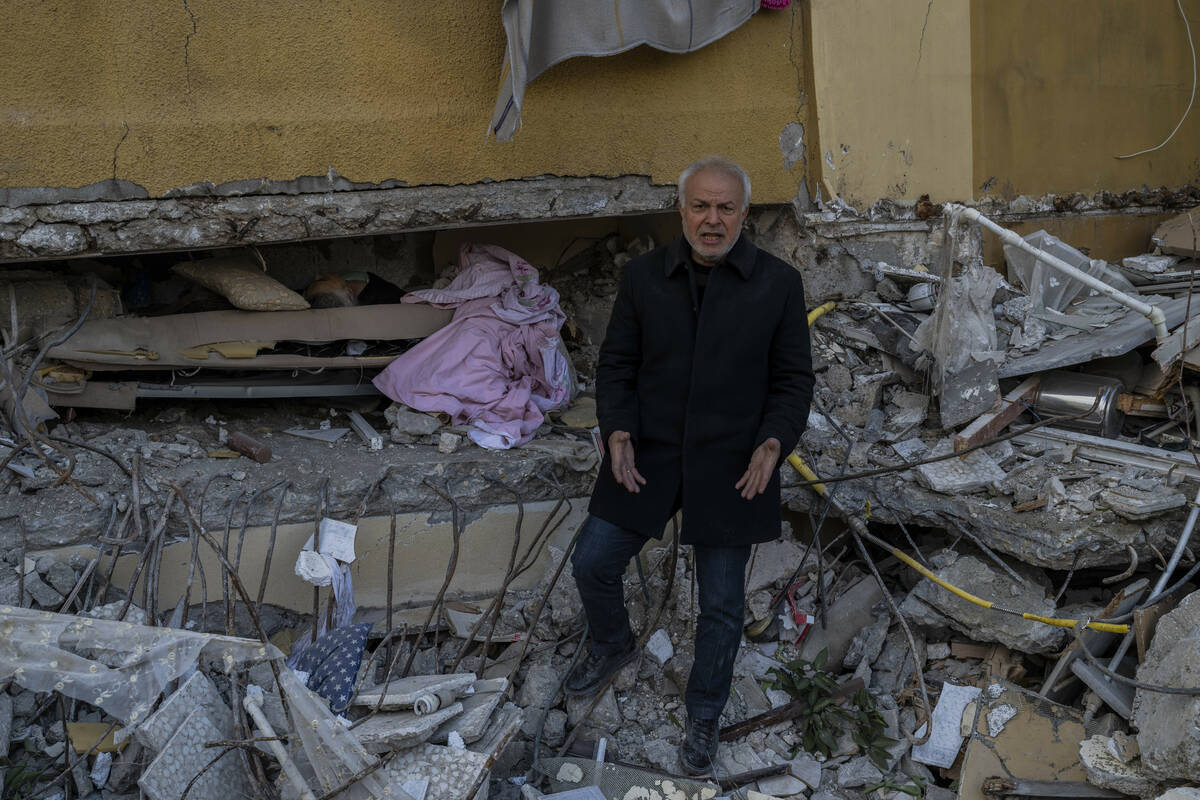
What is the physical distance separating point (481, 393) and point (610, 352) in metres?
1.61

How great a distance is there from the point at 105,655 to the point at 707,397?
2083 mm

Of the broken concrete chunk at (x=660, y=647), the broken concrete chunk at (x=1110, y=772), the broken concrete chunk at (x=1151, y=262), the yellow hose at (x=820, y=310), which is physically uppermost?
the broken concrete chunk at (x=1151, y=262)

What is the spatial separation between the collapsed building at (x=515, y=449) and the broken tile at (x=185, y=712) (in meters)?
0.01

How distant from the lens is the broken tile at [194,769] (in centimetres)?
266

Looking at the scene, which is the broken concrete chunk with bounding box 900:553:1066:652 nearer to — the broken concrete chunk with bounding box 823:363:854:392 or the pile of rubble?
the pile of rubble

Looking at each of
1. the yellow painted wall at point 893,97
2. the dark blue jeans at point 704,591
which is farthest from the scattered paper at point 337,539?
the yellow painted wall at point 893,97

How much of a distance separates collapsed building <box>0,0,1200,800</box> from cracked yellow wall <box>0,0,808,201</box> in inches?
0.6

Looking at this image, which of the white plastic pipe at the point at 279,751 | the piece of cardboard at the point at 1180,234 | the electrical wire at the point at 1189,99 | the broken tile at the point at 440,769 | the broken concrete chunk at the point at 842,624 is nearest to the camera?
the white plastic pipe at the point at 279,751

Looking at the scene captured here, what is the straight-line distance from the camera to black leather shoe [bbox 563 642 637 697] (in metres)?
3.45

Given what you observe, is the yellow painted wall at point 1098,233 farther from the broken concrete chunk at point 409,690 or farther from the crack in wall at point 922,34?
the broken concrete chunk at point 409,690

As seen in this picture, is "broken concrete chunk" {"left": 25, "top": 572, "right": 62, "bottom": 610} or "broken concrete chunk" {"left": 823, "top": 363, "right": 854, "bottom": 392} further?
"broken concrete chunk" {"left": 823, "top": 363, "right": 854, "bottom": 392}

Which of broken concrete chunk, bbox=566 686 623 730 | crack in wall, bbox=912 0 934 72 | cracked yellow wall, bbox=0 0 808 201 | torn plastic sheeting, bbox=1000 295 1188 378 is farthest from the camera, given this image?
crack in wall, bbox=912 0 934 72

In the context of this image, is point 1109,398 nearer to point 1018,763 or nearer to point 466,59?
point 1018,763

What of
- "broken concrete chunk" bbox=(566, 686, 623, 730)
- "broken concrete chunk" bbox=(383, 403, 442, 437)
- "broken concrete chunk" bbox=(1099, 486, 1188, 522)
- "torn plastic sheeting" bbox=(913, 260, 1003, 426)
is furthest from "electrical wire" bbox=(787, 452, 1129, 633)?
"broken concrete chunk" bbox=(383, 403, 442, 437)
